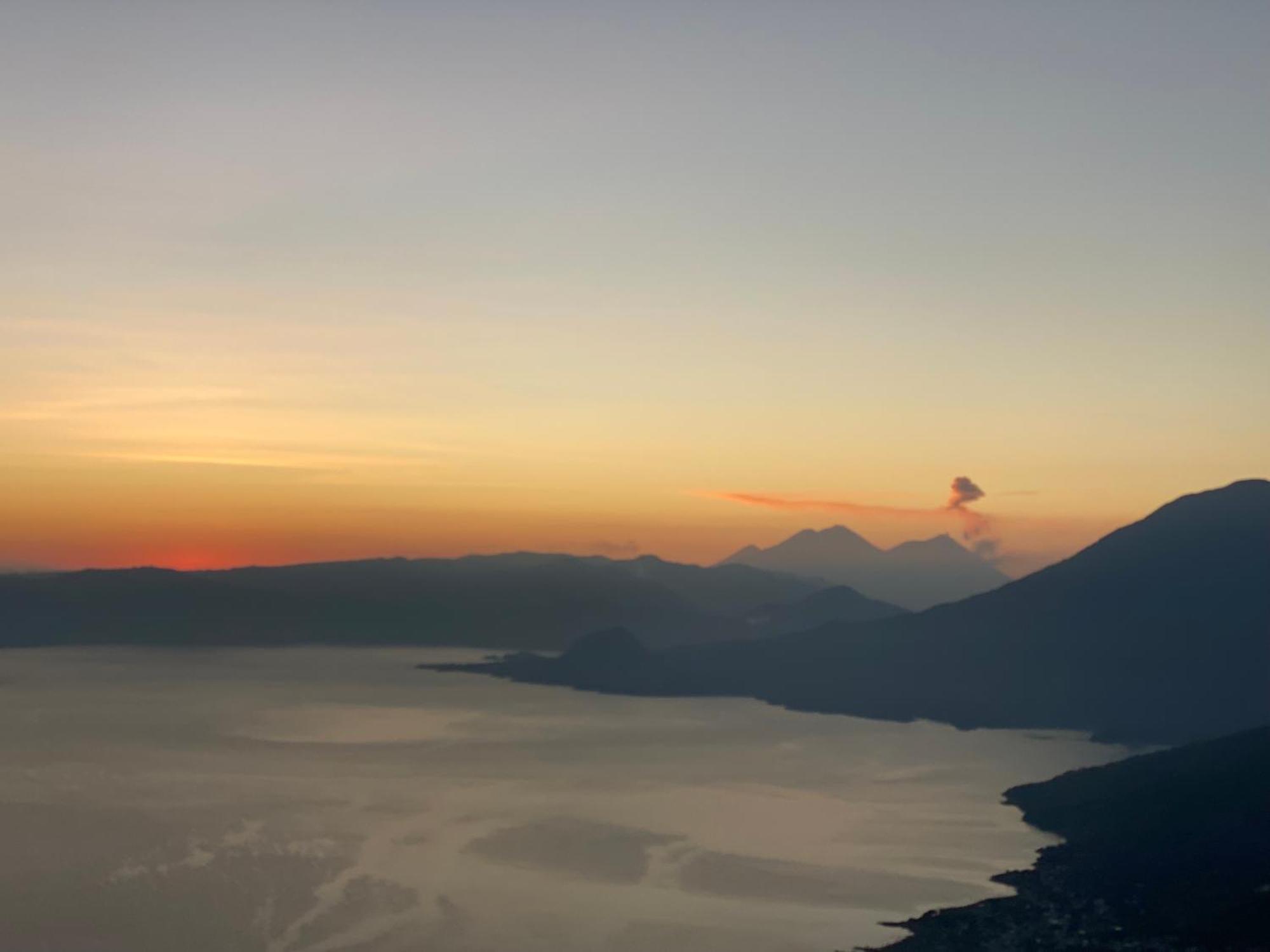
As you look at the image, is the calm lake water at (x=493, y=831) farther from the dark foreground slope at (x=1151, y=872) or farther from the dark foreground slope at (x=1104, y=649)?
the dark foreground slope at (x=1104, y=649)

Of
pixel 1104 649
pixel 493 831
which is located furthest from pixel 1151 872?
pixel 1104 649

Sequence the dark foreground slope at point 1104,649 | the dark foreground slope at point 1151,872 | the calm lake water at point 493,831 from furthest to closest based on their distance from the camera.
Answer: the dark foreground slope at point 1104,649 < the calm lake water at point 493,831 < the dark foreground slope at point 1151,872

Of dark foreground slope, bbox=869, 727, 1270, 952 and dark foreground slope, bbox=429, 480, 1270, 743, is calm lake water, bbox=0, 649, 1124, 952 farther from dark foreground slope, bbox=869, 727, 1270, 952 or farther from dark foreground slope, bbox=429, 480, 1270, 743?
dark foreground slope, bbox=429, 480, 1270, 743

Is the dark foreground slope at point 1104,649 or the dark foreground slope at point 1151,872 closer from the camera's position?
the dark foreground slope at point 1151,872

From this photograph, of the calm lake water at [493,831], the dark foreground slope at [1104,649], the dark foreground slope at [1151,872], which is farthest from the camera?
the dark foreground slope at [1104,649]

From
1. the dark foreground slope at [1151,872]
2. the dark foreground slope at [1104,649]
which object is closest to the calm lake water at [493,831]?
the dark foreground slope at [1151,872]

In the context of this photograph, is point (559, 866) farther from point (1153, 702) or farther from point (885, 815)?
point (1153, 702)

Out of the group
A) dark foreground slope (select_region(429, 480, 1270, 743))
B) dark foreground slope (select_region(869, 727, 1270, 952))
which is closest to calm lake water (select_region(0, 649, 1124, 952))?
dark foreground slope (select_region(869, 727, 1270, 952))

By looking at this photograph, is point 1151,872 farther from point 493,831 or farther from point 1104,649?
point 1104,649
